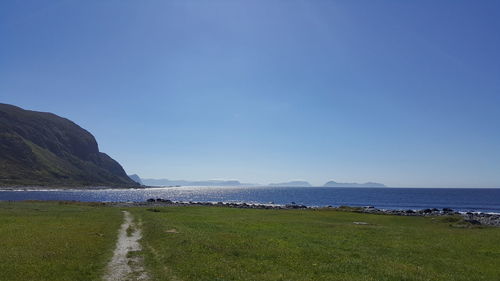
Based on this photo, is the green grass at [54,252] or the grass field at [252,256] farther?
the grass field at [252,256]

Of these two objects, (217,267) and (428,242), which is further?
(428,242)

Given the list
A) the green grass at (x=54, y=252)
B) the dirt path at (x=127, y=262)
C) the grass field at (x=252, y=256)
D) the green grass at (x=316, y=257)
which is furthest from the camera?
the green grass at (x=316, y=257)

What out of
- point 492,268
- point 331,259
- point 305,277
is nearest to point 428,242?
point 492,268

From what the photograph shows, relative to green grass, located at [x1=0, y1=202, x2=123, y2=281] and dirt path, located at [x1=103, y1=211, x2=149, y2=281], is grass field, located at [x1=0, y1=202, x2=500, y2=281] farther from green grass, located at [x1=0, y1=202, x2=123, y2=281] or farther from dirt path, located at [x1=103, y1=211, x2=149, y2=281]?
dirt path, located at [x1=103, y1=211, x2=149, y2=281]

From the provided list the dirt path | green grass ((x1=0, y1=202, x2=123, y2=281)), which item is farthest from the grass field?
the dirt path

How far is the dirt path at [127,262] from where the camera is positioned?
21.6 m

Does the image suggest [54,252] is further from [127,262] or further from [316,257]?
[316,257]

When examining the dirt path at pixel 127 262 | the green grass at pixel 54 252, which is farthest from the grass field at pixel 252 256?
the dirt path at pixel 127 262

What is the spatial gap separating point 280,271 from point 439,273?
37.7ft

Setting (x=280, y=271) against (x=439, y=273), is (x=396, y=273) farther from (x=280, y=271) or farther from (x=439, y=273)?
(x=280, y=271)

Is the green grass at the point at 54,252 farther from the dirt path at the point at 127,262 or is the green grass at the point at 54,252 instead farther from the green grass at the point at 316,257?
the green grass at the point at 316,257

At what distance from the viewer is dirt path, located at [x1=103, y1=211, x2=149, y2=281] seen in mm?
21638

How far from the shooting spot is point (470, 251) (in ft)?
112

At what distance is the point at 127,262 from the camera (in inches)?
997
